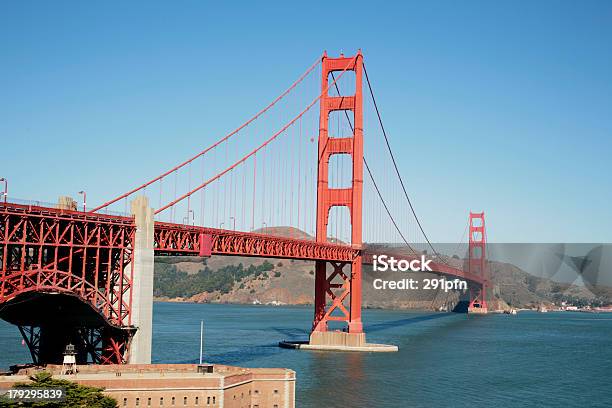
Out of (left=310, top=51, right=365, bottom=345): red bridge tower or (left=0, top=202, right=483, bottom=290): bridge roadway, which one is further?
(left=310, top=51, right=365, bottom=345): red bridge tower

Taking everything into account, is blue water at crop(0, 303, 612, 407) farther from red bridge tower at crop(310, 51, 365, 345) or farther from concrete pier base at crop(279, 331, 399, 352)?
red bridge tower at crop(310, 51, 365, 345)

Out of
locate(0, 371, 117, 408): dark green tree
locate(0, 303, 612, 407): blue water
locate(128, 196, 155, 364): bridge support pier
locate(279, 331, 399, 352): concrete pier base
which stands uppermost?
locate(128, 196, 155, 364): bridge support pier

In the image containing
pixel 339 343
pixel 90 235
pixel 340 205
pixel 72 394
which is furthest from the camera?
pixel 340 205

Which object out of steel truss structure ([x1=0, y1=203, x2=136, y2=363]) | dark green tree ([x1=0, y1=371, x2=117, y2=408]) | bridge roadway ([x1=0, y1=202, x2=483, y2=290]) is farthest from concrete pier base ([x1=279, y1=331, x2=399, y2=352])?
dark green tree ([x1=0, y1=371, x2=117, y2=408])

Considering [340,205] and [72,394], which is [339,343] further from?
[72,394]

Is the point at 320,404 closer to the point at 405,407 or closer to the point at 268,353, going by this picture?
the point at 405,407

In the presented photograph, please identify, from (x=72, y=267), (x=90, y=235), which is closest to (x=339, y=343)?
(x=72, y=267)

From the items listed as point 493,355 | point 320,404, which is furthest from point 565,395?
point 493,355

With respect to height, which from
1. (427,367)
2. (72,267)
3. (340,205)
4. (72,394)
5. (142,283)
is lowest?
(427,367)

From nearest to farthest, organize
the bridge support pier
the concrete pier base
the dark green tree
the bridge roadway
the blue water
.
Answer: the dark green tree
the bridge roadway
the bridge support pier
the blue water
the concrete pier base

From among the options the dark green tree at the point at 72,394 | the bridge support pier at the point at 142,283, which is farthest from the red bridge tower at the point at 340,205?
the dark green tree at the point at 72,394
